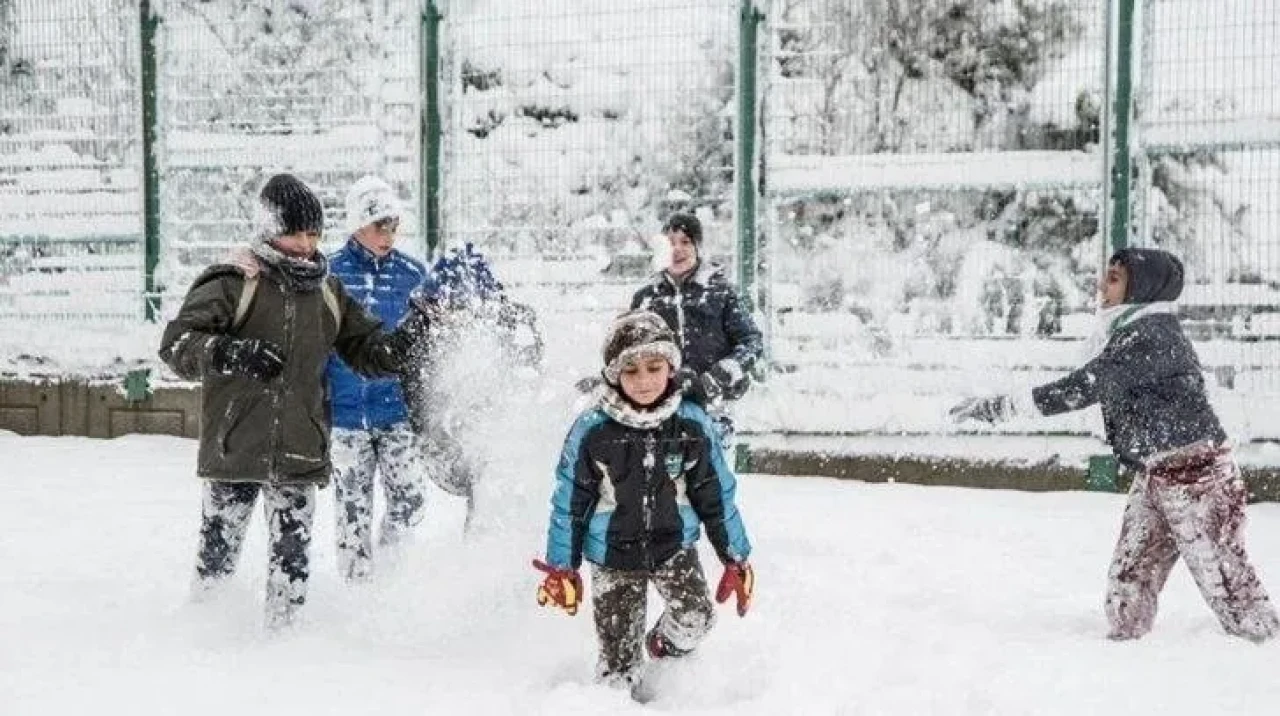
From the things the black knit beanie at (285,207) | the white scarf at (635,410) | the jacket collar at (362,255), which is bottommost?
the white scarf at (635,410)

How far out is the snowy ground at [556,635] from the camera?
13.1ft

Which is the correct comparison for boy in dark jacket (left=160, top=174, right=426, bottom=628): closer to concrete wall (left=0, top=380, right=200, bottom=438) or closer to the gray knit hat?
the gray knit hat

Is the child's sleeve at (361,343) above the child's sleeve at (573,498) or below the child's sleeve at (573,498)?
above

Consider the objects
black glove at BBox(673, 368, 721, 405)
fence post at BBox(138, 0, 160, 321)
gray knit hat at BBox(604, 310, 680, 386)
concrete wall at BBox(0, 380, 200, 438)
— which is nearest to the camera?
gray knit hat at BBox(604, 310, 680, 386)

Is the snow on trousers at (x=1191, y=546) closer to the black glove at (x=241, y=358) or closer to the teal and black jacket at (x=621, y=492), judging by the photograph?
the teal and black jacket at (x=621, y=492)

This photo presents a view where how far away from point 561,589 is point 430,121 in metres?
6.26

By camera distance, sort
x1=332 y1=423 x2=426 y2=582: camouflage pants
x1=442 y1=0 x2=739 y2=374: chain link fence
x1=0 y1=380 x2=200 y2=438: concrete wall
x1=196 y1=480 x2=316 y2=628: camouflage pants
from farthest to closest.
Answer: x1=0 y1=380 x2=200 y2=438: concrete wall
x1=442 y1=0 x2=739 y2=374: chain link fence
x1=332 y1=423 x2=426 y2=582: camouflage pants
x1=196 y1=480 x2=316 y2=628: camouflage pants

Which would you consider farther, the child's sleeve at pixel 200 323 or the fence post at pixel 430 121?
the fence post at pixel 430 121

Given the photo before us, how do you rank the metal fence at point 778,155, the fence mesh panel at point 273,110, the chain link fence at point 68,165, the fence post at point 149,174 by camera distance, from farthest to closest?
the chain link fence at point 68,165
the fence post at point 149,174
the fence mesh panel at point 273,110
the metal fence at point 778,155

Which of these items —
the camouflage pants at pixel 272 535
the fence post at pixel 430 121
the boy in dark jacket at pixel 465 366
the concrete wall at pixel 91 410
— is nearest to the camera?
the camouflage pants at pixel 272 535

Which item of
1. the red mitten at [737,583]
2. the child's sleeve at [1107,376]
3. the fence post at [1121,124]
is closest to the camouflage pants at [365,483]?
the red mitten at [737,583]

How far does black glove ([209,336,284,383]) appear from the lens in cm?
420

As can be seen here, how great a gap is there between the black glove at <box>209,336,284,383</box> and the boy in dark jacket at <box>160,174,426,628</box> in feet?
0.26

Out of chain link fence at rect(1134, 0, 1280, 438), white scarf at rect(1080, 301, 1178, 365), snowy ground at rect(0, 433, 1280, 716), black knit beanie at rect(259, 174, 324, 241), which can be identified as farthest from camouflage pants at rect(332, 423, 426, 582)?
chain link fence at rect(1134, 0, 1280, 438)
